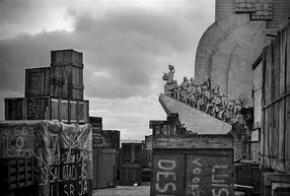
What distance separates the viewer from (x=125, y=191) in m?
18.2

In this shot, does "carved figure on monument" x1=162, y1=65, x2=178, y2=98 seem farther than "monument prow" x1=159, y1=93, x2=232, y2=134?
Yes

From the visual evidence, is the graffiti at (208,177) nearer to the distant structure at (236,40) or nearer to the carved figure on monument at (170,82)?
the carved figure on monument at (170,82)

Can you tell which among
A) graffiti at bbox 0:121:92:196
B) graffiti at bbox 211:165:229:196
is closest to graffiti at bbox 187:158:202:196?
graffiti at bbox 211:165:229:196

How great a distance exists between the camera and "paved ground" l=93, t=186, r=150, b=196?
1713 centimetres

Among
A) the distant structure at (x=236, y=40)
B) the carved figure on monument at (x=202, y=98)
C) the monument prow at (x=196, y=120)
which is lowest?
the monument prow at (x=196, y=120)

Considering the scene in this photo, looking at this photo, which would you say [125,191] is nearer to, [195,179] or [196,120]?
[195,179]

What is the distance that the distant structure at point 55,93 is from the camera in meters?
15.7

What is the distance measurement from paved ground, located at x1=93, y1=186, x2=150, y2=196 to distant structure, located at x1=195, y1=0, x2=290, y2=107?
75.3ft

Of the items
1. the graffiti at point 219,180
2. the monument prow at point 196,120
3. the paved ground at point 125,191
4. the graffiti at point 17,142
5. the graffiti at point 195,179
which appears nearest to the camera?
the graffiti at point 219,180

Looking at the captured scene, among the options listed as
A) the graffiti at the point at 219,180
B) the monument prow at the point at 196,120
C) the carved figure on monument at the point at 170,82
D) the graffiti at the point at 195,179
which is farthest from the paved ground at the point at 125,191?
the carved figure on monument at the point at 170,82

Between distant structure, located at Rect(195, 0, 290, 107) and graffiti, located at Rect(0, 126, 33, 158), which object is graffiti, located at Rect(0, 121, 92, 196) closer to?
graffiti, located at Rect(0, 126, 33, 158)

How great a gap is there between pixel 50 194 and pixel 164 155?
2821mm

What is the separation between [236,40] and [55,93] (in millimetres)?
28034

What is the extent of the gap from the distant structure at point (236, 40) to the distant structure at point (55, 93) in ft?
83.8
